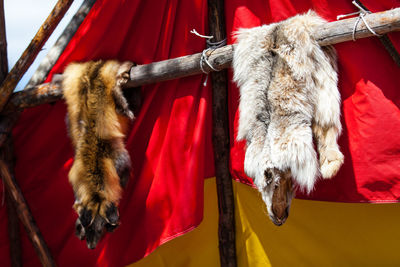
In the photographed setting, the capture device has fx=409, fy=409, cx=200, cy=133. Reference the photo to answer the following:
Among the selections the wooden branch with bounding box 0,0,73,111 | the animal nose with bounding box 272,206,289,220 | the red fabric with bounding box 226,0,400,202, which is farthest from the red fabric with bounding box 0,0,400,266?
the animal nose with bounding box 272,206,289,220

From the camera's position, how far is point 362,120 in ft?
4.98

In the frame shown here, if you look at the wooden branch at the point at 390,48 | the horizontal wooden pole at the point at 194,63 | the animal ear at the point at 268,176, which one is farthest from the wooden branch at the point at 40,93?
the wooden branch at the point at 390,48

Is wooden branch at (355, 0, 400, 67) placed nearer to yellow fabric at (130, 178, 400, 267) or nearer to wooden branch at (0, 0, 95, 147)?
yellow fabric at (130, 178, 400, 267)

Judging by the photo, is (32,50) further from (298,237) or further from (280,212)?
(298,237)

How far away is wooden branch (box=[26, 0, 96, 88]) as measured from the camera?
2184 millimetres

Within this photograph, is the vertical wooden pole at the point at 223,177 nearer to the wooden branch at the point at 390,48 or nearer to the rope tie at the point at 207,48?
the rope tie at the point at 207,48

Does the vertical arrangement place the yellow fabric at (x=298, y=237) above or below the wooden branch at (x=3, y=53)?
below

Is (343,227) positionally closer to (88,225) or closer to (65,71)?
(88,225)

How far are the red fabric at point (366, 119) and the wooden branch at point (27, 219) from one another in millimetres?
1325

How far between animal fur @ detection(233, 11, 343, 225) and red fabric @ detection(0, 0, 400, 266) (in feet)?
0.46

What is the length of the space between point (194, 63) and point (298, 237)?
0.87 metres

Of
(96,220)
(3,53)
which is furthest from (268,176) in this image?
(3,53)

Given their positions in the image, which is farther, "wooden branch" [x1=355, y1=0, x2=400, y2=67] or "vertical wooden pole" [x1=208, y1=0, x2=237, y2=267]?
"vertical wooden pole" [x1=208, y1=0, x2=237, y2=267]

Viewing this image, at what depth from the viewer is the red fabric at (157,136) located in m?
1.57
